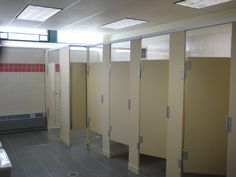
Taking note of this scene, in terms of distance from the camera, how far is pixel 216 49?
5.21m

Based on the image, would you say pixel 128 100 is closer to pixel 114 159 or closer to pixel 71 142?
pixel 114 159

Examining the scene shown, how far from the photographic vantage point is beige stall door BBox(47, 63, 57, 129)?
6.29m

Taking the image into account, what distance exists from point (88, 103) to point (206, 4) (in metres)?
3.03

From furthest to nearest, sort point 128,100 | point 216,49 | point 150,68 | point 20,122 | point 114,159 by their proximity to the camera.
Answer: point 20,122, point 216,49, point 114,159, point 128,100, point 150,68

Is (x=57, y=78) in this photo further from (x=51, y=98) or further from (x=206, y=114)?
(x=206, y=114)

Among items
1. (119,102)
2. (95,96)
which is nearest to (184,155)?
(119,102)

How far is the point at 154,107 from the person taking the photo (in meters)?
3.76

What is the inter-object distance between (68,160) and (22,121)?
8.89 ft

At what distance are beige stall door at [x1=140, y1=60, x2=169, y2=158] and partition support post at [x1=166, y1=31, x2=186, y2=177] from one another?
0.53 metres

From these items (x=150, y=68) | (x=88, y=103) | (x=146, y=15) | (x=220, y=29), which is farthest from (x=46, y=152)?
(x=220, y=29)

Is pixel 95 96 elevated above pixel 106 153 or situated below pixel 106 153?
above

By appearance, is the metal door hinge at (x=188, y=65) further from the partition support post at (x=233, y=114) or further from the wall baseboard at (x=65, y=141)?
the wall baseboard at (x=65, y=141)

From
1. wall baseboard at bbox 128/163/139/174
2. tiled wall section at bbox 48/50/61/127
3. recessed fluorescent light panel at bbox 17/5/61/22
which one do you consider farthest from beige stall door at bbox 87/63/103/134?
tiled wall section at bbox 48/50/61/127

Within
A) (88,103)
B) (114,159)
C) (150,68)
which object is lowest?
(114,159)
